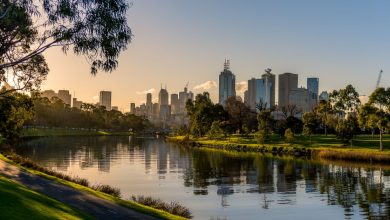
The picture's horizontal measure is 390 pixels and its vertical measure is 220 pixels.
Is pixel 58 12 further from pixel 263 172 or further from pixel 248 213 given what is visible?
pixel 263 172

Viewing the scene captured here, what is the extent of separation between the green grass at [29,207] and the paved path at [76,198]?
1577 mm

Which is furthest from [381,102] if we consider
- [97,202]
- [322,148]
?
[97,202]

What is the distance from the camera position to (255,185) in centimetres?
6194

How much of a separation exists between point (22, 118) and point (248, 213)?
55.9 meters

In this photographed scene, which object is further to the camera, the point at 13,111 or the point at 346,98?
the point at 346,98

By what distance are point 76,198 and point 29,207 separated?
26.3 feet

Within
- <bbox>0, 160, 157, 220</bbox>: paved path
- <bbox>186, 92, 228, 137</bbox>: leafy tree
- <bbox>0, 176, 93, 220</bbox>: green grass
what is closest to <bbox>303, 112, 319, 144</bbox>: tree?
<bbox>186, 92, 228, 137</bbox>: leafy tree

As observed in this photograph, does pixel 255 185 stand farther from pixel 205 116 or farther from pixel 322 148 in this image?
pixel 205 116

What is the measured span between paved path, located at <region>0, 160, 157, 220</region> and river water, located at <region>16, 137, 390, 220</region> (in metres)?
9.26

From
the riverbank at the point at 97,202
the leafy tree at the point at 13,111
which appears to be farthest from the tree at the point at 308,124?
the riverbank at the point at 97,202

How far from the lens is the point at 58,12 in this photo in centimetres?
3428

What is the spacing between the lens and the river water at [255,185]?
44.5 metres

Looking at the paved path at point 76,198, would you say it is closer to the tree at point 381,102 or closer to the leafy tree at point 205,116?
the tree at point 381,102

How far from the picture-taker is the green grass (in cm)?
2597
